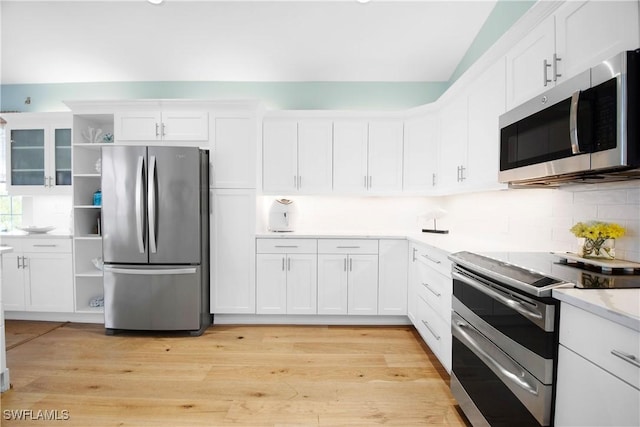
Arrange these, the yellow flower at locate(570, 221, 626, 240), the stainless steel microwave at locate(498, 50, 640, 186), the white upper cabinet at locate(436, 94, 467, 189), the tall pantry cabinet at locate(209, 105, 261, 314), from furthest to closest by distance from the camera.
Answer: the tall pantry cabinet at locate(209, 105, 261, 314) < the white upper cabinet at locate(436, 94, 467, 189) < the yellow flower at locate(570, 221, 626, 240) < the stainless steel microwave at locate(498, 50, 640, 186)

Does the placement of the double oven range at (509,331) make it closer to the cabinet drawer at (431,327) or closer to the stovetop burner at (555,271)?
the stovetop burner at (555,271)

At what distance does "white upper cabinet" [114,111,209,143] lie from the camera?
327 centimetres

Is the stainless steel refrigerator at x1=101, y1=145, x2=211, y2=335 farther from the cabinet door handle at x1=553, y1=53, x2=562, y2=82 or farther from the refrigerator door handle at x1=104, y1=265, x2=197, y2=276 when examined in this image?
the cabinet door handle at x1=553, y1=53, x2=562, y2=82

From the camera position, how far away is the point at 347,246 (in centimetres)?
328

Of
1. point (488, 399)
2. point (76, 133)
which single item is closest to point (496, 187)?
point (488, 399)

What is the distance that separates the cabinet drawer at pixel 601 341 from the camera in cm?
85

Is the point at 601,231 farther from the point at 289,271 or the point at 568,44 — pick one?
the point at 289,271

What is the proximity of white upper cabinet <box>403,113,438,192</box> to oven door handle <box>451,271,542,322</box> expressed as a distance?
1876 millimetres

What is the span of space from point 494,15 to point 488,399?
120 inches

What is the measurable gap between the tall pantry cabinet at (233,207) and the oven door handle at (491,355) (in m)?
2.08

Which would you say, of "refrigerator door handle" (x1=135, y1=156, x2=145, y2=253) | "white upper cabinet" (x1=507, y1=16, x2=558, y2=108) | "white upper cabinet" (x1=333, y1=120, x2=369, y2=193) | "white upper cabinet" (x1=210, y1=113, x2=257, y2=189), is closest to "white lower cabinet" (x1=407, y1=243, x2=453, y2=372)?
"white upper cabinet" (x1=333, y1=120, x2=369, y2=193)

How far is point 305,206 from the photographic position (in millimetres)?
3893

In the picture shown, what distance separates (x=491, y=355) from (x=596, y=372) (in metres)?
0.57

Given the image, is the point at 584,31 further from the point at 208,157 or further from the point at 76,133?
the point at 76,133
